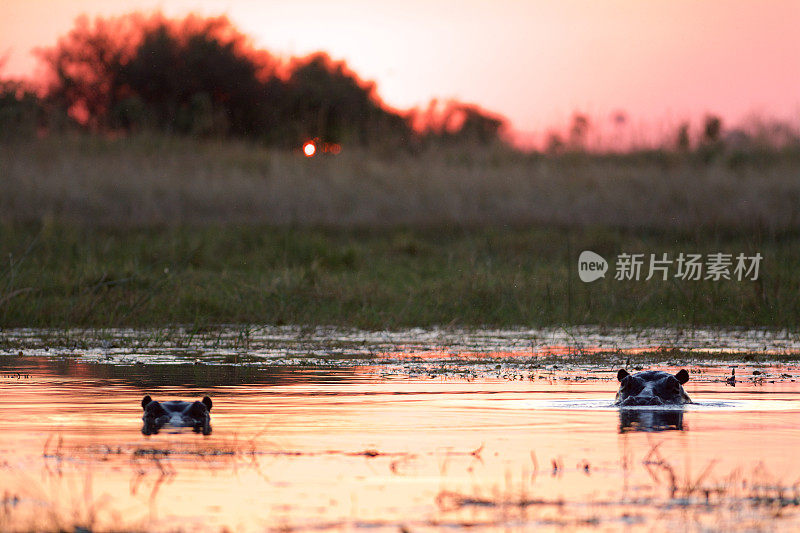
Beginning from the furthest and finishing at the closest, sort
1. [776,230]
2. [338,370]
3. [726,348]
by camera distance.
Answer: [776,230], [726,348], [338,370]

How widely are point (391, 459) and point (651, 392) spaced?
2905 mm

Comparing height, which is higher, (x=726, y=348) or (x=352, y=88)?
(x=352, y=88)

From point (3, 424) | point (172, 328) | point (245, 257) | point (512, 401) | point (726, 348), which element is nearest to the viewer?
point (3, 424)

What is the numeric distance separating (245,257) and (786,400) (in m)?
13.2

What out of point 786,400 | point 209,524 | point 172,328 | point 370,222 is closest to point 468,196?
point 370,222

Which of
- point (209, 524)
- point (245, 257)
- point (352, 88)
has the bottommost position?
point (209, 524)

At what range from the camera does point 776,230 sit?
76.2ft

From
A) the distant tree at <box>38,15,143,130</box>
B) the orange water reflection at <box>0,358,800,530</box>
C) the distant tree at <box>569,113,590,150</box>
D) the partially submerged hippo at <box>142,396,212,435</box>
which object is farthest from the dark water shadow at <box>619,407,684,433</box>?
the distant tree at <box>38,15,143,130</box>

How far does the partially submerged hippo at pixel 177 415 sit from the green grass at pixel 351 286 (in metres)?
5.64

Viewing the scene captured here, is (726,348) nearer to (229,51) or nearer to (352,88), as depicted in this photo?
(229,51)

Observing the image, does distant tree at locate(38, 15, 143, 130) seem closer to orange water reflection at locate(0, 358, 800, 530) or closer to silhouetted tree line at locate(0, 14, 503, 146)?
silhouetted tree line at locate(0, 14, 503, 146)

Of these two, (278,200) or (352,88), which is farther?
(352,88)

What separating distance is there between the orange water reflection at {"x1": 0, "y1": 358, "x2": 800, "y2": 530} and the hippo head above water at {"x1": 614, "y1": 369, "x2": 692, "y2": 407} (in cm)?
16

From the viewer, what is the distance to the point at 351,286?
17.7m
